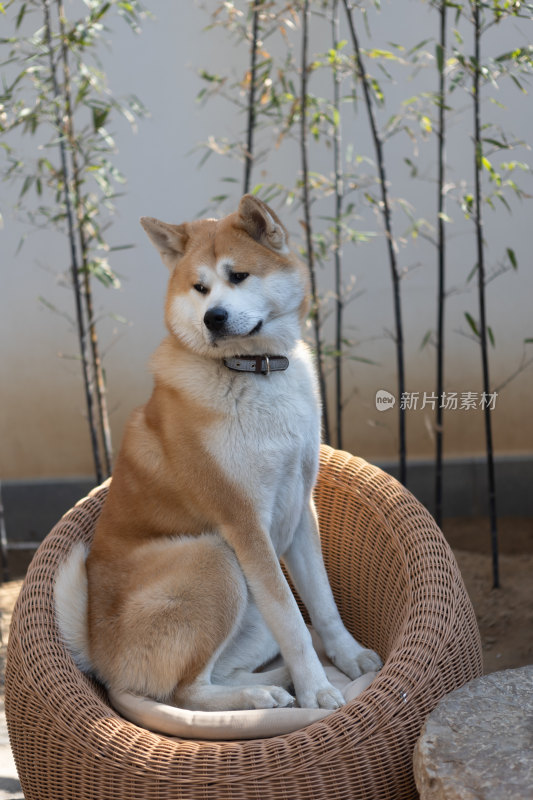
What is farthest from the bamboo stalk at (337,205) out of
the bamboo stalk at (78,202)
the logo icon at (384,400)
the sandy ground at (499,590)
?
the bamboo stalk at (78,202)

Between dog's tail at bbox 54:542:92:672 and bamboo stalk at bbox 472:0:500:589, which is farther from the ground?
bamboo stalk at bbox 472:0:500:589

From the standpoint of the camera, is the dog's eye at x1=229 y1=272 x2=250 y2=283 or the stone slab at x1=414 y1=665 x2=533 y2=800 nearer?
the stone slab at x1=414 y1=665 x2=533 y2=800

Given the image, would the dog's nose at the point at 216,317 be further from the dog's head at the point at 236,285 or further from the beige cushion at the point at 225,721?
the beige cushion at the point at 225,721

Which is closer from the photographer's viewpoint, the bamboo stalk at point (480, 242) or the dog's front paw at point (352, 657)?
the dog's front paw at point (352, 657)

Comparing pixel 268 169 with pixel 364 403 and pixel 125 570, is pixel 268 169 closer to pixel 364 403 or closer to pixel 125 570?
pixel 364 403

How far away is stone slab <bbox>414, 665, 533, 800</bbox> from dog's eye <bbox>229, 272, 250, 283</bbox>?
965 mm

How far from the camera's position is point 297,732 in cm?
151

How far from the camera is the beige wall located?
11.8 feet

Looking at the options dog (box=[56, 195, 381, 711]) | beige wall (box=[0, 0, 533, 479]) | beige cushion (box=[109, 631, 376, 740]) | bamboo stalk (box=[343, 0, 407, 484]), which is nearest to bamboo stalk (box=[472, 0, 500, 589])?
bamboo stalk (box=[343, 0, 407, 484])

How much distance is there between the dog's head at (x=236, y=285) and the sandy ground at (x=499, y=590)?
57.7 inches

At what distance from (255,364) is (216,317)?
177 millimetres

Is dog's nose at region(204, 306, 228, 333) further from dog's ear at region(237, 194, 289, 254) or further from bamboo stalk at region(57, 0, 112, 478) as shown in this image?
bamboo stalk at region(57, 0, 112, 478)

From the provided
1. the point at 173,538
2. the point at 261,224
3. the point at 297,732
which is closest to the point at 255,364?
the point at 261,224

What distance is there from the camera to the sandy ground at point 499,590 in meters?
2.69
